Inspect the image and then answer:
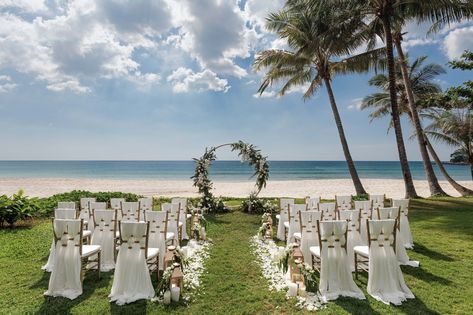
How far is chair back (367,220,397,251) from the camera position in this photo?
4152mm

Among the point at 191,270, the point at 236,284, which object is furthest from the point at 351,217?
the point at 191,270

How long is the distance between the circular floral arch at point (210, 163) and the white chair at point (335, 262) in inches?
284

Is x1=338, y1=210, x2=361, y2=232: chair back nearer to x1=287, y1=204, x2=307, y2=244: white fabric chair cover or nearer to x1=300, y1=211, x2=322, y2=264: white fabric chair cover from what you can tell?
x1=300, y1=211, x2=322, y2=264: white fabric chair cover

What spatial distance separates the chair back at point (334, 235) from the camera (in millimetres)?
4172

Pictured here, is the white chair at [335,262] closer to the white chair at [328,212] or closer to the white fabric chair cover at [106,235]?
the white chair at [328,212]

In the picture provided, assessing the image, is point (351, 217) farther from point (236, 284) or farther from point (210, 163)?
point (210, 163)

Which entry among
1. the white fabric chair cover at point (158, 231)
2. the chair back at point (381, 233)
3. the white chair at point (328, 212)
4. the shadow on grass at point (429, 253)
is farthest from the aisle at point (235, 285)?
the shadow on grass at point (429, 253)

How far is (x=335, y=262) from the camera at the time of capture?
4.18m

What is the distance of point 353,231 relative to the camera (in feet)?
18.2

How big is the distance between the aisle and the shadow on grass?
3679 mm

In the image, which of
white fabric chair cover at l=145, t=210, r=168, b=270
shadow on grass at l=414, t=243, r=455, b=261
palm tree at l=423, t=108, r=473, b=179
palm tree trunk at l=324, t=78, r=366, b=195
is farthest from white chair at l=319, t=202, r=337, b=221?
palm tree at l=423, t=108, r=473, b=179

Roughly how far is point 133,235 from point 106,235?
176 cm

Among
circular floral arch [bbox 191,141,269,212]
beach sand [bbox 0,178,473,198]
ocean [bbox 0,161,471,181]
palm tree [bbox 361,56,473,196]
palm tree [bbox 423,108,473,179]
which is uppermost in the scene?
palm tree [bbox 361,56,473,196]

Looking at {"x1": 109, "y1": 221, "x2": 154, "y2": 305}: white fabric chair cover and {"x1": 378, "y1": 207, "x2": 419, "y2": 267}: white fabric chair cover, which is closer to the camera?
{"x1": 109, "y1": 221, "x2": 154, "y2": 305}: white fabric chair cover
